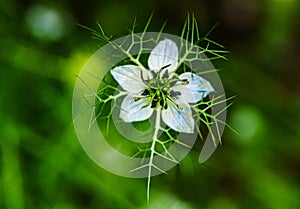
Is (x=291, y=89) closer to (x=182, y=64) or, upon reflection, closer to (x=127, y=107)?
(x=182, y=64)

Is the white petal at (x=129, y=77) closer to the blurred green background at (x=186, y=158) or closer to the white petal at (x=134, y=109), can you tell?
the white petal at (x=134, y=109)

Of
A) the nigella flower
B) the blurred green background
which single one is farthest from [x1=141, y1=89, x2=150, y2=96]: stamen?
the blurred green background

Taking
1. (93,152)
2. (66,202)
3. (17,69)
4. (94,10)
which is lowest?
(66,202)

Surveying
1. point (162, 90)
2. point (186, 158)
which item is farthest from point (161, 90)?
point (186, 158)

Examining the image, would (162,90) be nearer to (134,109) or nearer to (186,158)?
(134,109)

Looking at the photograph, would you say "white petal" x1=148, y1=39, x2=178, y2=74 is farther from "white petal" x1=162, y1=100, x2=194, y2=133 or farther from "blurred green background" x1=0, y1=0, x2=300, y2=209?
"blurred green background" x1=0, y1=0, x2=300, y2=209

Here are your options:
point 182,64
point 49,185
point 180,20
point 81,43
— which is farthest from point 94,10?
point 49,185

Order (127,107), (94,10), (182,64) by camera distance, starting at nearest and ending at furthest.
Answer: (127,107), (182,64), (94,10)

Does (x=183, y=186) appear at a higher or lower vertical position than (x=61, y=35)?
lower
